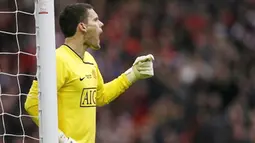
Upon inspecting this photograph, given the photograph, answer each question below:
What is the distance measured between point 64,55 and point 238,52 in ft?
21.9

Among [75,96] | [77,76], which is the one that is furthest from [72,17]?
[75,96]

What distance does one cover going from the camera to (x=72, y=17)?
554 cm

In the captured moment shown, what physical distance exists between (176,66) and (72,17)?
5741 millimetres

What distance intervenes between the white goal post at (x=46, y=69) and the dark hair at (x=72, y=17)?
49cm

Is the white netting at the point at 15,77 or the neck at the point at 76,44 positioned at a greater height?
the neck at the point at 76,44

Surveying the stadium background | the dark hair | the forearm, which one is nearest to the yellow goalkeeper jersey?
the dark hair

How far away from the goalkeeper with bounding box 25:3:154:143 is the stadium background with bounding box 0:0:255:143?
3258 millimetres

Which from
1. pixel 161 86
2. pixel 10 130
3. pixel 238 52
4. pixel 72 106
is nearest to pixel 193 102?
pixel 161 86

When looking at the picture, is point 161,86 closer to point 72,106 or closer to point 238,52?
point 238,52

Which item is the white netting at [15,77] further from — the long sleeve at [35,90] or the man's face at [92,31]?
the long sleeve at [35,90]

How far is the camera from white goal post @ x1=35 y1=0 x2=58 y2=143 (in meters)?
5.02

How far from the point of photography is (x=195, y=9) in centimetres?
1246

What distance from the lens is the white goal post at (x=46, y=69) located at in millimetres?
5016

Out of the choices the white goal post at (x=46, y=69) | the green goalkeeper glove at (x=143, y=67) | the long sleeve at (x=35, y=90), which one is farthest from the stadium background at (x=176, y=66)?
the white goal post at (x=46, y=69)
